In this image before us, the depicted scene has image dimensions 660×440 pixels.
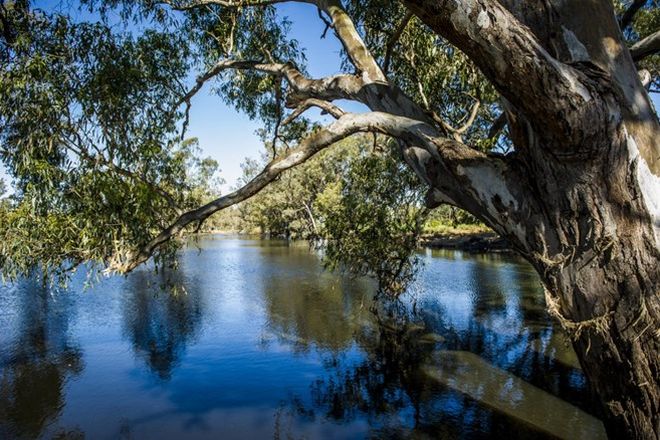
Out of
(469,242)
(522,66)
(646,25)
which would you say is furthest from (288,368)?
(469,242)

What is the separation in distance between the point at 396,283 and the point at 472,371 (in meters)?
2.61

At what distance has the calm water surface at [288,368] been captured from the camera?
590cm

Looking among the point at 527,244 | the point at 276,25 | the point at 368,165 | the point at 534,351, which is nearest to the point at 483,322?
the point at 534,351

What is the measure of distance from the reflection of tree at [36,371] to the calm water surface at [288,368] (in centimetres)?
3

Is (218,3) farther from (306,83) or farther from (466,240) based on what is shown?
(466,240)

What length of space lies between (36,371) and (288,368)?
4452mm

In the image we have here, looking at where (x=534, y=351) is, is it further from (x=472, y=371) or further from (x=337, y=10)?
(x=337, y=10)

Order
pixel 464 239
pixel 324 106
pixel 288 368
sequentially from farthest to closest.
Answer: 1. pixel 464 239
2. pixel 288 368
3. pixel 324 106

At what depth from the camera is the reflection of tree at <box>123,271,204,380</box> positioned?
8.57 m

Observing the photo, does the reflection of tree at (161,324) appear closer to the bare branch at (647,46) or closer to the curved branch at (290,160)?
the curved branch at (290,160)

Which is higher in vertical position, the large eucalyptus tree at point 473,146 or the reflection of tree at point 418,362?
the large eucalyptus tree at point 473,146

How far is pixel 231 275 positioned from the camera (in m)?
18.9

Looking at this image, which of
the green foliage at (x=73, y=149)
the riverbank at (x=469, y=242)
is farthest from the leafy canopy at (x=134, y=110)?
the riverbank at (x=469, y=242)

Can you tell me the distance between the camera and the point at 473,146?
3744mm
